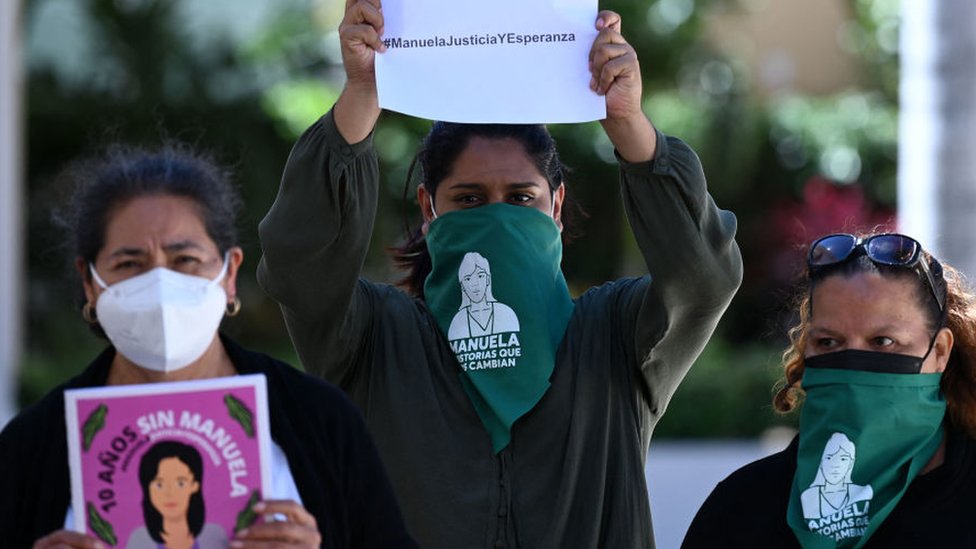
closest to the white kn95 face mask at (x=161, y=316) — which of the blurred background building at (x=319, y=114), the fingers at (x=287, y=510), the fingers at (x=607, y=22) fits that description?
the fingers at (x=287, y=510)

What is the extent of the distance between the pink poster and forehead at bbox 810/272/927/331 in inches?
49.3

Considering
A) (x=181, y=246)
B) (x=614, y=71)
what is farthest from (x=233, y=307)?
(x=614, y=71)

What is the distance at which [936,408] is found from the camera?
127 inches

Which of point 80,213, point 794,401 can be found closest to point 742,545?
point 794,401

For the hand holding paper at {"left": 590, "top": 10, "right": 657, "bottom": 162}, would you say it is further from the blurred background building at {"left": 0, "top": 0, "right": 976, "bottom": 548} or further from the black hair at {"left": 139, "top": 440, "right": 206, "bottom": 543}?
the blurred background building at {"left": 0, "top": 0, "right": 976, "bottom": 548}

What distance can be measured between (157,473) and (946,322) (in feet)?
5.60

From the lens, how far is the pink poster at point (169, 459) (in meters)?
2.69

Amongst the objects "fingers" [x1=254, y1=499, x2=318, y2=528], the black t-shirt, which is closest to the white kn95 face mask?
"fingers" [x1=254, y1=499, x2=318, y2=528]

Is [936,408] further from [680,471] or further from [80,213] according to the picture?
[680,471]

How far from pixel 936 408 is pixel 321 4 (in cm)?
1090

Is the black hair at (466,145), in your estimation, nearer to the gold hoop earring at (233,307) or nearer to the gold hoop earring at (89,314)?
the gold hoop earring at (233,307)

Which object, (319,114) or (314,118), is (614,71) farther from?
(319,114)

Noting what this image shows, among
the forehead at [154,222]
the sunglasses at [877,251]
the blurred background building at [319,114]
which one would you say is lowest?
the sunglasses at [877,251]

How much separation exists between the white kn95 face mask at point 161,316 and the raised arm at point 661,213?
959 mm
